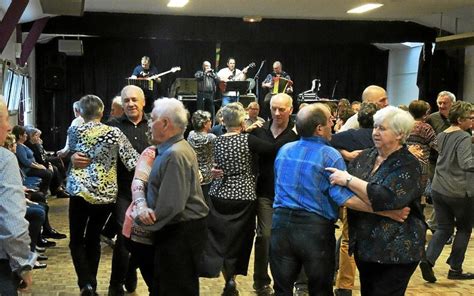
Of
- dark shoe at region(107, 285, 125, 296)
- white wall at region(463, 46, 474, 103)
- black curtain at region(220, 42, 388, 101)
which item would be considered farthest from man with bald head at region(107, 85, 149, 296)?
black curtain at region(220, 42, 388, 101)

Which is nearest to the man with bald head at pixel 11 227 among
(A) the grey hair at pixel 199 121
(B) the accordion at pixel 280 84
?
(A) the grey hair at pixel 199 121

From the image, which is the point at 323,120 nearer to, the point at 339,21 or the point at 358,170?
the point at 358,170

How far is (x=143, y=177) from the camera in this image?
337 cm

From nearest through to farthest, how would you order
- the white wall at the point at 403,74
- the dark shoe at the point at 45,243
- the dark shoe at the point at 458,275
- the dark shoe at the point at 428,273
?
the dark shoe at the point at 428,273 < the dark shoe at the point at 458,275 < the dark shoe at the point at 45,243 < the white wall at the point at 403,74

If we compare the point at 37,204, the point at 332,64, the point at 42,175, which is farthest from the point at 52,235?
the point at 332,64

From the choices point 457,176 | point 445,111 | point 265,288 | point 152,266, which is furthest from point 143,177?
point 445,111

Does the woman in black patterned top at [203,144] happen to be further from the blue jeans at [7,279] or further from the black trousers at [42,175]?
the black trousers at [42,175]

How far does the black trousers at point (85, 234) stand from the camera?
14.7ft

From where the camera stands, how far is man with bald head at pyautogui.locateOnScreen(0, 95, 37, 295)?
265 cm

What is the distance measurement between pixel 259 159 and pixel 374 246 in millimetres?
1806

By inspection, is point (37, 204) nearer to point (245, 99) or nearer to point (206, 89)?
point (245, 99)

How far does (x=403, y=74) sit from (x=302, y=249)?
13.4 m

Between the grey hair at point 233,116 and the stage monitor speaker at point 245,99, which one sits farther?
the stage monitor speaker at point 245,99

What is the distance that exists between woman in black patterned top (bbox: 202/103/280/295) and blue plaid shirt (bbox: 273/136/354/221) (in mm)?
1081
